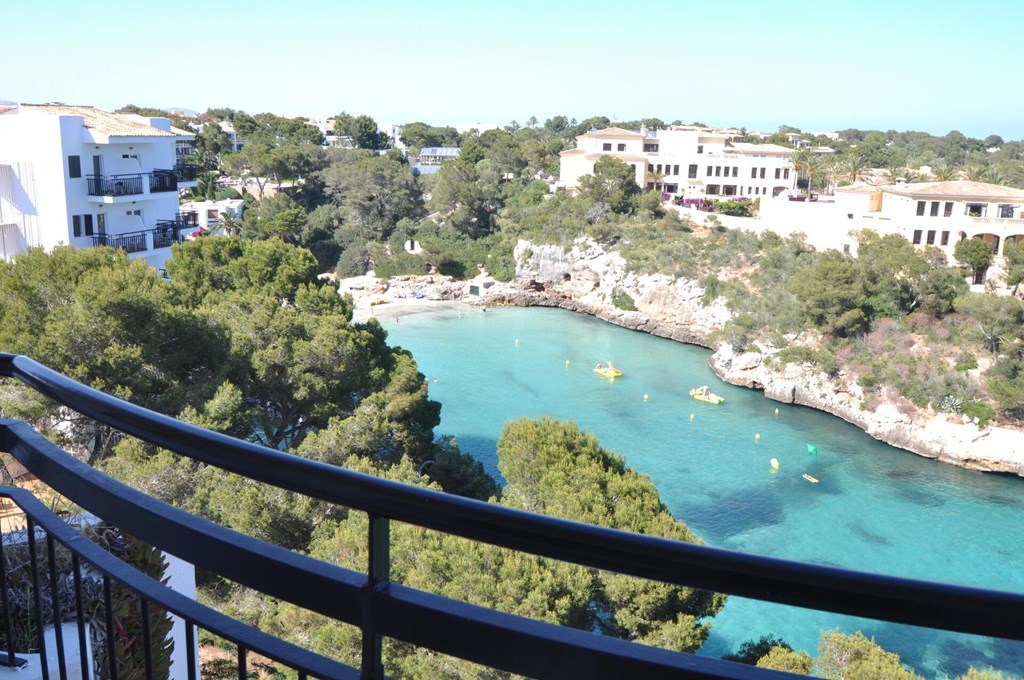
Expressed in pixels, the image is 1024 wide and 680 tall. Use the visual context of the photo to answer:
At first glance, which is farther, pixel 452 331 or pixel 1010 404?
pixel 452 331

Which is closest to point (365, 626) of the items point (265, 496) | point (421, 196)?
point (265, 496)

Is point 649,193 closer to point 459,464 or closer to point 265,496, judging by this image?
point 459,464

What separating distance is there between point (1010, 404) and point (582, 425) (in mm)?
11159

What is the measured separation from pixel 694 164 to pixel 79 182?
30.2 meters

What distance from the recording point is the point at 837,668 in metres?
8.64

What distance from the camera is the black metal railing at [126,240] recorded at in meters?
17.7

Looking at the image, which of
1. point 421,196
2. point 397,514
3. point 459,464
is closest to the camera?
point 397,514

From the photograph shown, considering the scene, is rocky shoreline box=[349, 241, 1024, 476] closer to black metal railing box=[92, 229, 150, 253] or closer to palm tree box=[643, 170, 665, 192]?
palm tree box=[643, 170, 665, 192]

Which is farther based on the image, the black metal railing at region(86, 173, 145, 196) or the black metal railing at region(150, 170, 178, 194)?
the black metal railing at region(150, 170, 178, 194)

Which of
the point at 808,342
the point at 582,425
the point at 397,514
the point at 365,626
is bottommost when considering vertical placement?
the point at 582,425

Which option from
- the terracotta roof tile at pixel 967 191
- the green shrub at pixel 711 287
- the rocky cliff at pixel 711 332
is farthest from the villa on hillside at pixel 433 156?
the terracotta roof tile at pixel 967 191

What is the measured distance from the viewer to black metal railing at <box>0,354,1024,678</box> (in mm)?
858

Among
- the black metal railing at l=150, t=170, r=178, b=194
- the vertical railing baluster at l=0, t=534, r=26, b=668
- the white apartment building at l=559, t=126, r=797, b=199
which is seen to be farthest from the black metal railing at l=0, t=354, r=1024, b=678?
the white apartment building at l=559, t=126, r=797, b=199

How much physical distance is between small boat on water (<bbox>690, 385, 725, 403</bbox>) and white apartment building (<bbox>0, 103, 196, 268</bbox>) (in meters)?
15.5
